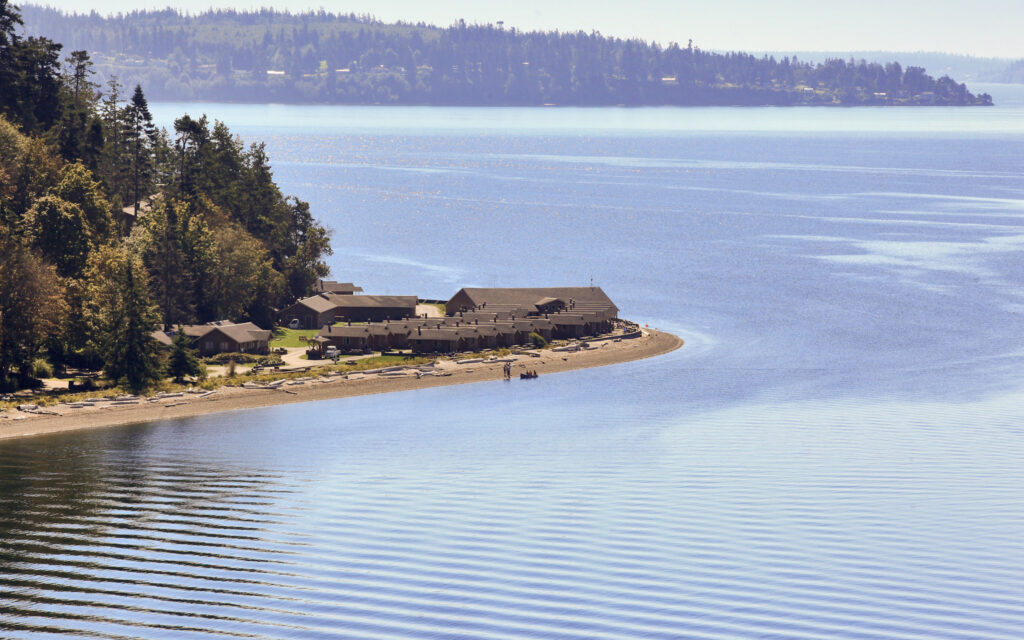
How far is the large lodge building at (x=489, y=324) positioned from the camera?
89062 mm

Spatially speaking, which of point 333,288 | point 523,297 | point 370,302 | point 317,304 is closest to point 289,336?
point 317,304

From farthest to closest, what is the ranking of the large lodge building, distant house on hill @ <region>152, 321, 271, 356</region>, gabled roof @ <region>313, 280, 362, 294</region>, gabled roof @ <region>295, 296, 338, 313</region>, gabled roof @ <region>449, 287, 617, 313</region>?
gabled roof @ <region>313, 280, 362, 294</region>, gabled roof @ <region>449, 287, 617, 313</region>, gabled roof @ <region>295, 296, 338, 313</region>, the large lodge building, distant house on hill @ <region>152, 321, 271, 356</region>

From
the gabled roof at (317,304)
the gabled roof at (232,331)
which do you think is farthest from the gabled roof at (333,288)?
the gabled roof at (232,331)

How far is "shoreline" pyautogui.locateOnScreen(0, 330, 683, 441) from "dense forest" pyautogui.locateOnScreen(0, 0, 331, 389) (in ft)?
15.6

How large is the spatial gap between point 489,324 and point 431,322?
4.62 metres

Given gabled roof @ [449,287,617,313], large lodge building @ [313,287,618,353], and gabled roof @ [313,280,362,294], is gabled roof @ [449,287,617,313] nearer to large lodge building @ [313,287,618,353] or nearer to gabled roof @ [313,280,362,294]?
large lodge building @ [313,287,618,353]

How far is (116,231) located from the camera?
312 feet

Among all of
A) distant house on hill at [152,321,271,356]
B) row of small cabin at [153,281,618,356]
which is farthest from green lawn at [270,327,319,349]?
distant house on hill at [152,321,271,356]

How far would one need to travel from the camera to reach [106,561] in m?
41.4

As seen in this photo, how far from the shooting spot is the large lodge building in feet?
292

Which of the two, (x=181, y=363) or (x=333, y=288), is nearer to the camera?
(x=181, y=363)

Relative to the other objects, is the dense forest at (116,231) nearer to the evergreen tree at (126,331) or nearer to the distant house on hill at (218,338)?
the evergreen tree at (126,331)

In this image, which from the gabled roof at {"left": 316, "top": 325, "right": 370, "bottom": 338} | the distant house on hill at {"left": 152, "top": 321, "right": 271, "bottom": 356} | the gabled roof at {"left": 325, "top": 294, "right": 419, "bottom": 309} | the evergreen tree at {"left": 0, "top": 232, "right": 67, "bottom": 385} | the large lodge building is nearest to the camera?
the evergreen tree at {"left": 0, "top": 232, "right": 67, "bottom": 385}

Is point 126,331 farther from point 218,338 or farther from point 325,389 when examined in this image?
point 325,389
